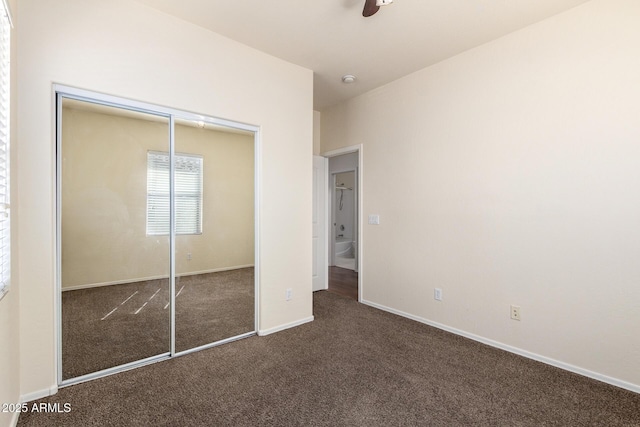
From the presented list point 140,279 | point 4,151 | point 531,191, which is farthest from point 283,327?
point 531,191

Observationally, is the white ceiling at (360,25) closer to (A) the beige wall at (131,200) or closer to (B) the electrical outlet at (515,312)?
(A) the beige wall at (131,200)

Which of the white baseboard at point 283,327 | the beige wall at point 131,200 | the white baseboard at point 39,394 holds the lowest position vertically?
the white baseboard at point 283,327

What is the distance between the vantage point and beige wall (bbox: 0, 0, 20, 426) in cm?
156

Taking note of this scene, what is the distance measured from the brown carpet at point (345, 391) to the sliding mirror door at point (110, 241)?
0.85 ft

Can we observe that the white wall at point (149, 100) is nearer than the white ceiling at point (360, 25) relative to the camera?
Yes

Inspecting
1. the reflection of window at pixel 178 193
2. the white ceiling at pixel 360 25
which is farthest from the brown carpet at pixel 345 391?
the white ceiling at pixel 360 25

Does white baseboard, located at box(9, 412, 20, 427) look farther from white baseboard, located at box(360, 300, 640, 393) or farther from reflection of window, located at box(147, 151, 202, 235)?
white baseboard, located at box(360, 300, 640, 393)

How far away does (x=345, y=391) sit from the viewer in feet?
6.82

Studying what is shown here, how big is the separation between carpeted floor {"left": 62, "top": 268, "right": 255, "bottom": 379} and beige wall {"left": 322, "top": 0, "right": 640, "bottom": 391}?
190 centimetres

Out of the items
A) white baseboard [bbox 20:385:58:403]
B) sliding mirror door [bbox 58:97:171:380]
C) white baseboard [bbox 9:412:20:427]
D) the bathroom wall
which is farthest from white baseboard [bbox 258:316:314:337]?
the bathroom wall

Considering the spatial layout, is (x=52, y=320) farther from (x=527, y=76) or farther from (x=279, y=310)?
(x=527, y=76)

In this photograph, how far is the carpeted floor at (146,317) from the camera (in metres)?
2.18

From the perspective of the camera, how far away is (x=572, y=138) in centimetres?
236

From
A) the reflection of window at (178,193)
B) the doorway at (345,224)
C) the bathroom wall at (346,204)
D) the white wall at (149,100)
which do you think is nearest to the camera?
the white wall at (149,100)
